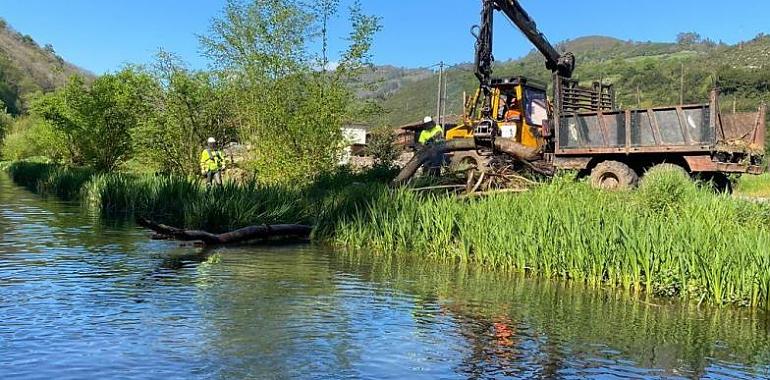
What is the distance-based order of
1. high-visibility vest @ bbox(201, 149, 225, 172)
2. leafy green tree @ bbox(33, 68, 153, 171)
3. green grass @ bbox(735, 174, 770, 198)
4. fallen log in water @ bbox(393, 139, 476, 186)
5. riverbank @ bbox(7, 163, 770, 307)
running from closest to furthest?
riverbank @ bbox(7, 163, 770, 307) → fallen log in water @ bbox(393, 139, 476, 186) → high-visibility vest @ bbox(201, 149, 225, 172) → green grass @ bbox(735, 174, 770, 198) → leafy green tree @ bbox(33, 68, 153, 171)

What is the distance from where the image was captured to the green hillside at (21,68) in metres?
104

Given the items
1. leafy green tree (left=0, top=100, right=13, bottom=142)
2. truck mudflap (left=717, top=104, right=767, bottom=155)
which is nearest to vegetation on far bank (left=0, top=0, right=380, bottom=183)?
truck mudflap (left=717, top=104, right=767, bottom=155)

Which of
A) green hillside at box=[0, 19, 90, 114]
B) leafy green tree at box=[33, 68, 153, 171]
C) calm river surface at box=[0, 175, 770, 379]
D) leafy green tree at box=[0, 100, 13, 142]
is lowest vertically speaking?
calm river surface at box=[0, 175, 770, 379]

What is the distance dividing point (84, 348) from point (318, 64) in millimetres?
14621

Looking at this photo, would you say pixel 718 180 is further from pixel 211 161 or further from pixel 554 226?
pixel 211 161

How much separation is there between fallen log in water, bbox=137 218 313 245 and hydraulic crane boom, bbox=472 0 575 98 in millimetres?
7237

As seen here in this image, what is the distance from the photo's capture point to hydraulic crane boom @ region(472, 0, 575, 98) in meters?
18.9

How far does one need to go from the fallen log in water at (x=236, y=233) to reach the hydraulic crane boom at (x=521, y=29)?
23.7ft

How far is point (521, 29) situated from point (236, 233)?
37.2 feet

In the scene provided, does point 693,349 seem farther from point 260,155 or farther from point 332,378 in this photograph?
point 260,155

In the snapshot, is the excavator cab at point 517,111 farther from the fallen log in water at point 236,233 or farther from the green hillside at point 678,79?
the fallen log in water at point 236,233

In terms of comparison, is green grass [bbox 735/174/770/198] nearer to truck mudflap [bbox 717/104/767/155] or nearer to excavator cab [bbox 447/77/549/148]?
truck mudflap [bbox 717/104/767/155]

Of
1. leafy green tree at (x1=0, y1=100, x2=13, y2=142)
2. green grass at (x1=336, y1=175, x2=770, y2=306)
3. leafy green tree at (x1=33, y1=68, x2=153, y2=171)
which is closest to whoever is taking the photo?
green grass at (x1=336, y1=175, x2=770, y2=306)

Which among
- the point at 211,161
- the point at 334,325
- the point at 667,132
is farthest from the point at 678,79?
the point at 334,325
